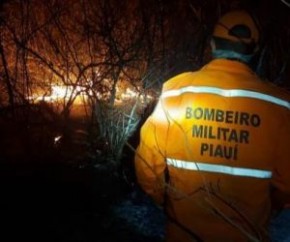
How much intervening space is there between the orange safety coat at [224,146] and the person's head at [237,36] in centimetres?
5

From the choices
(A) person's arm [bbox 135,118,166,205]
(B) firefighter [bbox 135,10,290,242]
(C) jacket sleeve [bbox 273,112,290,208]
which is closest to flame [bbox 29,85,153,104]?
(A) person's arm [bbox 135,118,166,205]

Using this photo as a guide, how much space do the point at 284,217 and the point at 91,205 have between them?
2.21 m

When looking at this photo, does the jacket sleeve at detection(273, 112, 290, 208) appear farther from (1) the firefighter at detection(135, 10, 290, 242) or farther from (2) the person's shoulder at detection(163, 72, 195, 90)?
(2) the person's shoulder at detection(163, 72, 195, 90)

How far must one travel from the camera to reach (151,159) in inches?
104

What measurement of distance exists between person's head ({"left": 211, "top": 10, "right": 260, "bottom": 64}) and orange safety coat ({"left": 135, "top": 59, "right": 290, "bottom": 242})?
5 centimetres

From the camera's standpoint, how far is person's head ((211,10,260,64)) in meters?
2.51

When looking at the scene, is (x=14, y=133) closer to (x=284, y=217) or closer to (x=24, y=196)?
(x=24, y=196)

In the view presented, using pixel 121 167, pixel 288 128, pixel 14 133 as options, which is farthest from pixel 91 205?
pixel 288 128

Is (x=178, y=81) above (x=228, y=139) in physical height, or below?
above

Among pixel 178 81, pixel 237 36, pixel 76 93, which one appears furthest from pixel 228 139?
pixel 76 93

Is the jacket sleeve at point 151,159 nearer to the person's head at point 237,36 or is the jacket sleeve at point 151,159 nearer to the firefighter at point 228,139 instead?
the firefighter at point 228,139

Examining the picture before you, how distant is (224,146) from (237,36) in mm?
549

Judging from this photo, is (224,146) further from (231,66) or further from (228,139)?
(231,66)

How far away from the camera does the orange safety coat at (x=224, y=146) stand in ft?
7.96
